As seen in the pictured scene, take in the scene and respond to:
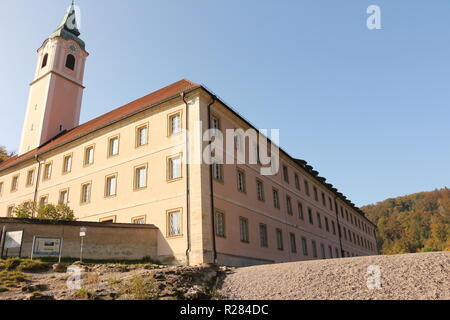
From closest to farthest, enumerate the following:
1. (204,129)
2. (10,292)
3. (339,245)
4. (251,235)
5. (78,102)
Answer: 1. (10,292)
2. (204,129)
3. (251,235)
4. (78,102)
5. (339,245)

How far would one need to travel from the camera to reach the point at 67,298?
9625 mm

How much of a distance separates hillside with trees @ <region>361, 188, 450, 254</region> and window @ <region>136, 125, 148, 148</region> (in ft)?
235

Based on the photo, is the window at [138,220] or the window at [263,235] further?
the window at [263,235]

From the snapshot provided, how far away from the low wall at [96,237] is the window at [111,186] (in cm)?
442

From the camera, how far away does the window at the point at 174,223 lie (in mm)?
18984

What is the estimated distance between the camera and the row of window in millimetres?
21328

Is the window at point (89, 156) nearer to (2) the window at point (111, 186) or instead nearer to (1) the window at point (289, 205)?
(2) the window at point (111, 186)

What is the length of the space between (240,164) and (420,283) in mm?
15116

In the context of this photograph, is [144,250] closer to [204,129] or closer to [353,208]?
[204,129]

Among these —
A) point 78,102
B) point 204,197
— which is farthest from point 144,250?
point 78,102

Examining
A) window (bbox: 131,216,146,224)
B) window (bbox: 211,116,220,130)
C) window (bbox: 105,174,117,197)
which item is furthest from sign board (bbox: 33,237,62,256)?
window (bbox: 211,116,220,130)

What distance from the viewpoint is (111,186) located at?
2316cm

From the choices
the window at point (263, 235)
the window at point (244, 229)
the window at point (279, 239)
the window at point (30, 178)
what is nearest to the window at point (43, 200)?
the window at point (30, 178)
